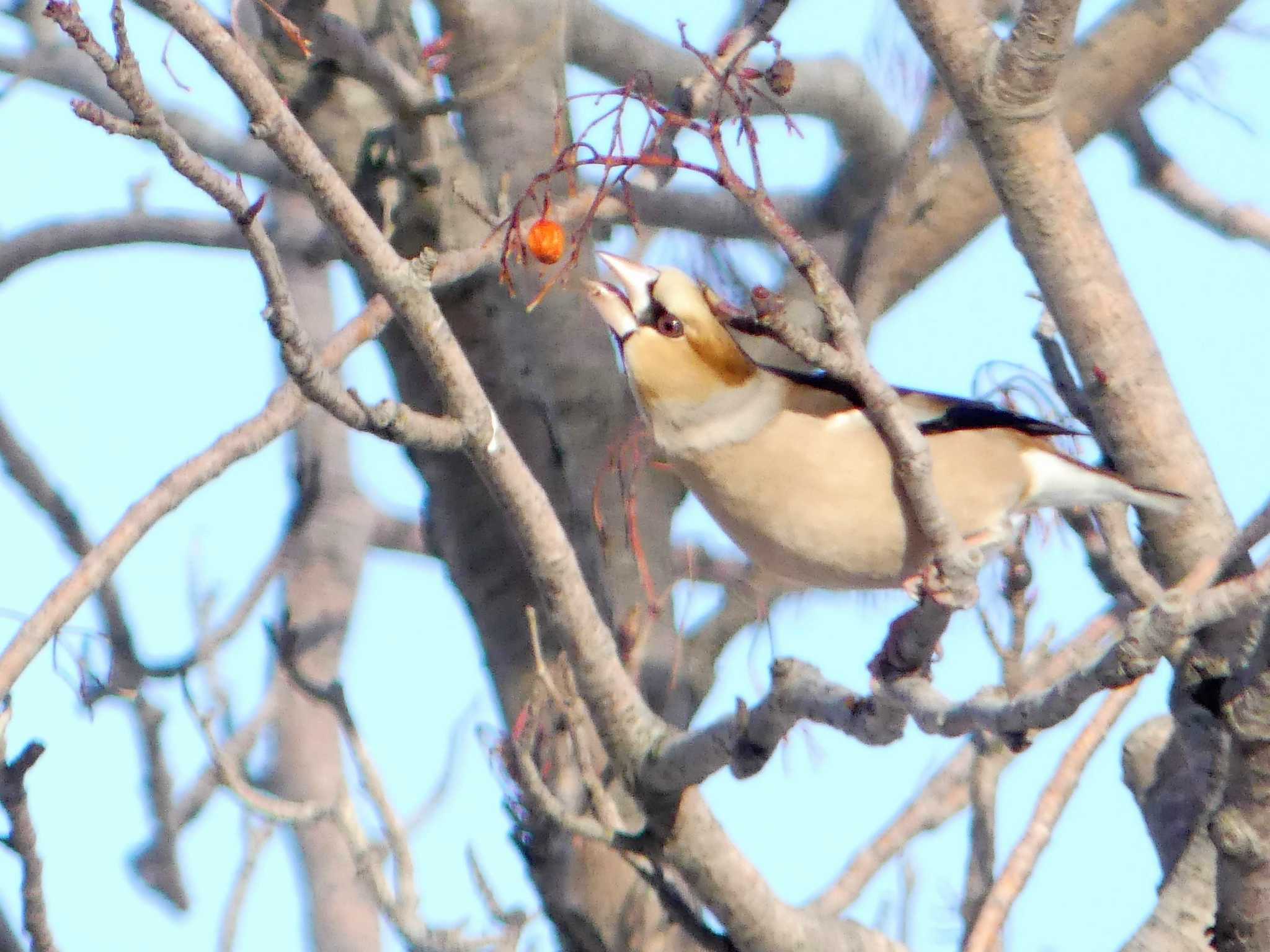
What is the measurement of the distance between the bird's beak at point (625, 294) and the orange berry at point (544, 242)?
5.0 inches

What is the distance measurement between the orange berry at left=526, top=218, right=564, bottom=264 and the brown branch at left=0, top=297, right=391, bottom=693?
0.36m

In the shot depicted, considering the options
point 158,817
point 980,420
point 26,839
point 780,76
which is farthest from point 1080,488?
point 158,817

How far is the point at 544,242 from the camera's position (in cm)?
288

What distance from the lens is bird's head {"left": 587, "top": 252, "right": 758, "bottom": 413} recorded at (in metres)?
3.03

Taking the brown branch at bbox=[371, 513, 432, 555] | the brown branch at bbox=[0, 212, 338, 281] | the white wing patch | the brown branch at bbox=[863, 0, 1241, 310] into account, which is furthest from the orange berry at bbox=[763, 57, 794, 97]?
the brown branch at bbox=[371, 513, 432, 555]

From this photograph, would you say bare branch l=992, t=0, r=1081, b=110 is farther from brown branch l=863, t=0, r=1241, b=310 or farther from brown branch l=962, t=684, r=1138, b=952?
brown branch l=962, t=684, r=1138, b=952

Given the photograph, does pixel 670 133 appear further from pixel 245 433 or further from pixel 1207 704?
pixel 1207 704

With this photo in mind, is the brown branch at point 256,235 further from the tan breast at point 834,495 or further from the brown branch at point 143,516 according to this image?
the tan breast at point 834,495

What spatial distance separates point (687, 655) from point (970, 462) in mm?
1174

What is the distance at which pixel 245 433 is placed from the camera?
99.5 inches

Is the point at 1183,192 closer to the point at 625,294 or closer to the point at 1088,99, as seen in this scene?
the point at 1088,99

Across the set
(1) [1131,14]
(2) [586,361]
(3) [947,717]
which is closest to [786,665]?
(3) [947,717]

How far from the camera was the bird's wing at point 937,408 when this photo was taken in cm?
312

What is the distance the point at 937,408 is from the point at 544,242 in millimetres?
933
